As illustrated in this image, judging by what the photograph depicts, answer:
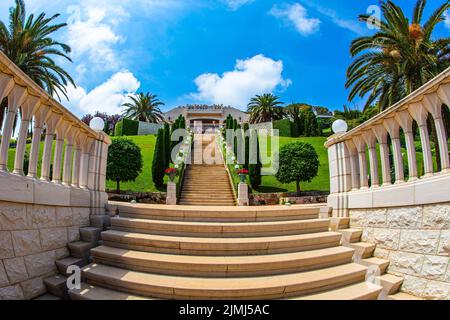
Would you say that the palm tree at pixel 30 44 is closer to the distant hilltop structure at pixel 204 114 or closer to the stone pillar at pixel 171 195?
the stone pillar at pixel 171 195

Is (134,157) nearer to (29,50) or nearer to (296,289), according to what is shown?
(29,50)

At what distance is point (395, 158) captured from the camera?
14.7 ft

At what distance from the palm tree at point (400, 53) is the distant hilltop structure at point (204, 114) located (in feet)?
167

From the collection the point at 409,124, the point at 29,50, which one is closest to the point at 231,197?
the point at 409,124

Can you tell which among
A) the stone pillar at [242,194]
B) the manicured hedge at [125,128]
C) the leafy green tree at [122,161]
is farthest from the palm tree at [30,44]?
the manicured hedge at [125,128]

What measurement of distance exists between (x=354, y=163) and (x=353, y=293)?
2.83 m

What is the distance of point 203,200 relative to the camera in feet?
47.3

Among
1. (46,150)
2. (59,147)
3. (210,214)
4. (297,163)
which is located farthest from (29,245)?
(297,163)

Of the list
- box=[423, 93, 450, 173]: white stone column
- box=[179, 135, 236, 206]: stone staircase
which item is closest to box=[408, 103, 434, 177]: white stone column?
box=[423, 93, 450, 173]: white stone column

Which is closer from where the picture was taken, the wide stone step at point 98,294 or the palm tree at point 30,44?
the wide stone step at point 98,294

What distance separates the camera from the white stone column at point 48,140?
13.9 ft

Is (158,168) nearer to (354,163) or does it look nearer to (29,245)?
(354,163)

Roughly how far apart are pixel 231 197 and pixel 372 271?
11.2 metres

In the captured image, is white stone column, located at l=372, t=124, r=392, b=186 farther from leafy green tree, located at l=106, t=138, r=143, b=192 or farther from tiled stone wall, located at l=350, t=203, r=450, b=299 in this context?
leafy green tree, located at l=106, t=138, r=143, b=192
